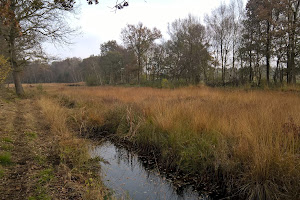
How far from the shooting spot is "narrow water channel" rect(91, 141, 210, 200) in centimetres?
332

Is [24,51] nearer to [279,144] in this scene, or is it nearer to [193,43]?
[279,144]

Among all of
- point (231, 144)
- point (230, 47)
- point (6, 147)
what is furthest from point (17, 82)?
point (230, 47)

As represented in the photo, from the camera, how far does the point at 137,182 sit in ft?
12.4

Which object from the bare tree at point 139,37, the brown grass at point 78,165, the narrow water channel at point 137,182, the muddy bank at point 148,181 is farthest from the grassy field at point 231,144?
the bare tree at point 139,37

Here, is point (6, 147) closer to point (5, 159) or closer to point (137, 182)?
point (5, 159)

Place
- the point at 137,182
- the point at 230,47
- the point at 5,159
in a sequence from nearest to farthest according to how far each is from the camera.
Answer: the point at 5,159, the point at 137,182, the point at 230,47

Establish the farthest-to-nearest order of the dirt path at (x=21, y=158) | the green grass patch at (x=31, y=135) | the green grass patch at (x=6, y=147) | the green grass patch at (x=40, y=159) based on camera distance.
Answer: the green grass patch at (x=31, y=135), the green grass patch at (x=6, y=147), the green grass patch at (x=40, y=159), the dirt path at (x=21, y=158)

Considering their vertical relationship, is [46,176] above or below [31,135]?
below

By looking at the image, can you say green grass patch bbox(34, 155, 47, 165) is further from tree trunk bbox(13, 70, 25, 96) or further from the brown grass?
tree trunk bbox(13, 70, 25, 96)

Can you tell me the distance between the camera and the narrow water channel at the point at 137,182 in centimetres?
332

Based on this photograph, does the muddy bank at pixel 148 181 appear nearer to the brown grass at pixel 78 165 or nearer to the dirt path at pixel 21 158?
the brown grass at pixel 78 165

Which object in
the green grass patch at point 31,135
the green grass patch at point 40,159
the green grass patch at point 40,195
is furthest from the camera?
the green grass patch at point 31,135

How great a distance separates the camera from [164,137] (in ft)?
16.2

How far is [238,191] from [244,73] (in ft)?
66.4
